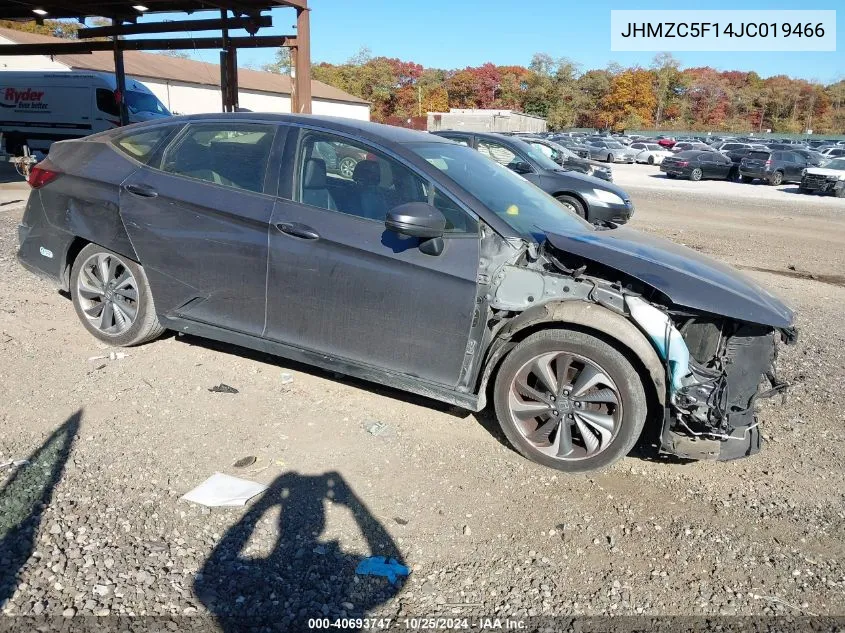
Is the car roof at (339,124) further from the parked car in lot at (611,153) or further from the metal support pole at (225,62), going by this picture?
the parked car in lot at (611,153)

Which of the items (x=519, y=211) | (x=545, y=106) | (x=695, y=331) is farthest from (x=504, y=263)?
(x=545, y=106)

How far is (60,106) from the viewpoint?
19469 mm

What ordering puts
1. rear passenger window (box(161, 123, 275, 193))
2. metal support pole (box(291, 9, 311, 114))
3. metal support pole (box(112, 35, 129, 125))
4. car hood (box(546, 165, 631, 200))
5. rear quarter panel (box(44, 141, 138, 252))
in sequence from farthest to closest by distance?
metal support pole (box(112, 35, 129, 125)) < metal support pole (box(291, 9, 311, 114)) < car hood (box(546, 165, 631, 200)) < rear quarter panel (box(44, 141, 138, 252)) < rear passenger window (box(161, 123, 275, 193))

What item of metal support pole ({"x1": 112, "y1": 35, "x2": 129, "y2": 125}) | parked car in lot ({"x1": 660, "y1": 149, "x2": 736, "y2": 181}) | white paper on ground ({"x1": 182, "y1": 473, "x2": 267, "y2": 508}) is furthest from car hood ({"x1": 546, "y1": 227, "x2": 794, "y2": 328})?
parked car in lot ({"x1": 660, "y1": 149, "x2": 736, "y2": 181})

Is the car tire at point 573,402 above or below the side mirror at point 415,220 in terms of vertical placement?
below

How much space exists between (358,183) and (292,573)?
2.27 metres

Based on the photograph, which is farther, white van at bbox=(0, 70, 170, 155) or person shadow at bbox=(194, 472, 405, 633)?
white van at bbox=(0, 70, 170, 155)

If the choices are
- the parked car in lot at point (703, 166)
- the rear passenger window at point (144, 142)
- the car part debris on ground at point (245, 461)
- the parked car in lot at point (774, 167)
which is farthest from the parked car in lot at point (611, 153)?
the car part debris on ground at point (245, 461)

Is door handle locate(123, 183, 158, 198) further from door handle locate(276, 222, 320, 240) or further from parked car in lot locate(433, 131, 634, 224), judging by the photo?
parked car in lot locate(433, 131, 634, 224)

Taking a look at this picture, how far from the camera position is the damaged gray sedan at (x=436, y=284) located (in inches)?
135

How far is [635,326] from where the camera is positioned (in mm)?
3422

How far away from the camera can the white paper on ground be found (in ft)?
10.3

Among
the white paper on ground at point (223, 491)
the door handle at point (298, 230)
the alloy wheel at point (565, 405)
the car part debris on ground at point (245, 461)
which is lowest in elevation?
the white paper on ground at point (223, 491)

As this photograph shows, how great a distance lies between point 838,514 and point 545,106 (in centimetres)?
9727
